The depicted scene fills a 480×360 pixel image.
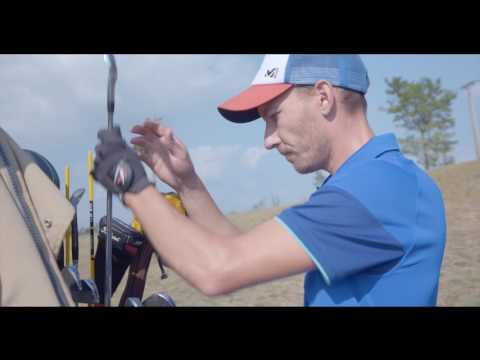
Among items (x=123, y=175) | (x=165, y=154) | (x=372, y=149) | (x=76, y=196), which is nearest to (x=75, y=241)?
(x=76, y=196)

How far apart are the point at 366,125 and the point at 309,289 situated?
708 millimetres

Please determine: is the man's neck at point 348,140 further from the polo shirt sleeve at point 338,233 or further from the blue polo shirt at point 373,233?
the polo shirt sleeve at point 338,233

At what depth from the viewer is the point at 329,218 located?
1442 mm

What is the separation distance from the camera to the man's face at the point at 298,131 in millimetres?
1835

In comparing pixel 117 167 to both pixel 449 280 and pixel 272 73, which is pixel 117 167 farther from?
pixel 449 280

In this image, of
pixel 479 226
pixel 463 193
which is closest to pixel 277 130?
pixel 479 226

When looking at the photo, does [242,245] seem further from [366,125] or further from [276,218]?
Result: [366,125]

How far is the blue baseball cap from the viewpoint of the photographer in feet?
5.95

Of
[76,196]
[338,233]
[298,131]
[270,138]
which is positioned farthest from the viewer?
[76,196]

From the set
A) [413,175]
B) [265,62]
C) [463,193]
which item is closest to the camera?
[413,175]

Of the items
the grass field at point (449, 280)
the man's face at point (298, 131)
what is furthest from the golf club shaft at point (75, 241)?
the grass field at point (449, 280)

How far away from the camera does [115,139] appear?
155 cm

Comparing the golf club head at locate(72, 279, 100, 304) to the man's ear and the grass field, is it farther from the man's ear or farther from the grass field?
the grass field

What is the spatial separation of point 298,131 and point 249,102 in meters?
0.28
